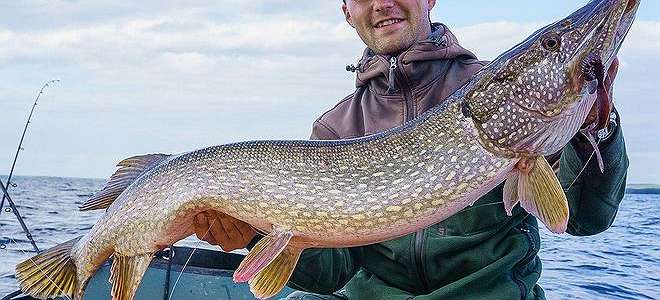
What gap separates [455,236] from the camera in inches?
120

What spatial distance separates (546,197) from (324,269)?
1.19 metres

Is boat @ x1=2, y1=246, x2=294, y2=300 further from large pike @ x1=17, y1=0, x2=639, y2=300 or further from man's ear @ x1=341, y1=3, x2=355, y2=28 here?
man's ear @ x1=341, y1=3, x2=355, y2=28

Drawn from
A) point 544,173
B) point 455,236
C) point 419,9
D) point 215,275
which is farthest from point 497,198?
point 215,275

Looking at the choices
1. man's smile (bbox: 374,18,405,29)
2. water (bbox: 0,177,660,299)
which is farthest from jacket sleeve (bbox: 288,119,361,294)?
water (bbox: 0,177,660,299)

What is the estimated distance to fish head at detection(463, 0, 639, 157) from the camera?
2449 mm

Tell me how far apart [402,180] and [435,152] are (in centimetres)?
16

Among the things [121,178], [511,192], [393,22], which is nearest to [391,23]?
[393,22]

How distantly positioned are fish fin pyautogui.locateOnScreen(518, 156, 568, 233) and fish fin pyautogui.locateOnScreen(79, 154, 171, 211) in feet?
4.89

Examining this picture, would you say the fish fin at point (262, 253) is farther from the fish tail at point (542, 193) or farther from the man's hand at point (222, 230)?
the fish tail at point (542, 193)

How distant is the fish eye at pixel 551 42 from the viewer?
2.53m

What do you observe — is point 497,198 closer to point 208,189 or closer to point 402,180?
point 402,180

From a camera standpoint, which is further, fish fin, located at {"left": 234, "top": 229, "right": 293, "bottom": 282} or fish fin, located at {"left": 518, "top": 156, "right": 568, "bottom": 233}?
fish fin, located at {"left": 234, "top": 229, "right": 293, "bottom": 282}

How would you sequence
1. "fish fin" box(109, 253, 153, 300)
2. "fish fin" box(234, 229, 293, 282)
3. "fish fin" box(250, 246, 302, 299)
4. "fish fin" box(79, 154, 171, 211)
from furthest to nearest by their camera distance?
"fish fin" box(79, 154, 171, 211), "fish fin" box(109, 253, 153, 300), "fish fin" box(250, 246, 302, 299), "fish fin" box(234, 229, 293, 282)

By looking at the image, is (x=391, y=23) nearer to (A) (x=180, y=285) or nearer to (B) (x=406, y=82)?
(B) (x=406, y=82)
